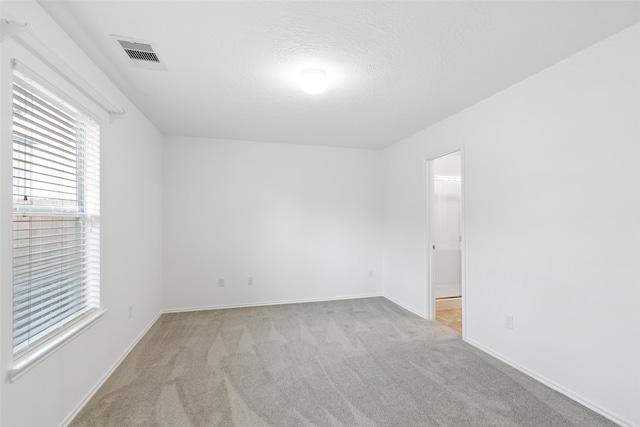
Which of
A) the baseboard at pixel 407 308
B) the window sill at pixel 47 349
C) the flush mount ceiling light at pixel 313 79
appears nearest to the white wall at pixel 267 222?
the baseboard at pixel 407 308

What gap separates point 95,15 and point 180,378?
2.58 meters

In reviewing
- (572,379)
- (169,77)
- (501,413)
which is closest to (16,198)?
(169,77)

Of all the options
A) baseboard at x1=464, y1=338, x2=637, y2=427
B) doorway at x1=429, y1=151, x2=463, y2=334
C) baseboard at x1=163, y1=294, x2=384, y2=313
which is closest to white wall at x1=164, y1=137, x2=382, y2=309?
baseboard at x1=163, y1=294, x2=384, y2=313

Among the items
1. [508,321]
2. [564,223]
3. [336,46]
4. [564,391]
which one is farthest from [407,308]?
[336,46]

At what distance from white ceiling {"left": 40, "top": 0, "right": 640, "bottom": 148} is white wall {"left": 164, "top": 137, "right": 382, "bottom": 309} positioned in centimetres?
120

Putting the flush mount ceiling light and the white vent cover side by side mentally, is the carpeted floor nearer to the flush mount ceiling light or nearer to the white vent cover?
the flush mount ceiling light

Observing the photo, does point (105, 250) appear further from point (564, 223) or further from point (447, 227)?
point (447, 227)

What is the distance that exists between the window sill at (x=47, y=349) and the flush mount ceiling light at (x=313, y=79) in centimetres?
235

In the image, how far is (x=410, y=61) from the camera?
6.79ft

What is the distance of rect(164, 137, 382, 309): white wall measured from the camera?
3980 mm

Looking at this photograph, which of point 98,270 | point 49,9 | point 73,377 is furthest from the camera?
point 98,270

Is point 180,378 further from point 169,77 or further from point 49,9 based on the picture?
point 49,9

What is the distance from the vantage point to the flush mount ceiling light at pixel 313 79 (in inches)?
85.4

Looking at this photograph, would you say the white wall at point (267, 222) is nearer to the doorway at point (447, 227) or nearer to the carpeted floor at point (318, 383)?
the carpeted floor at point (318, 383)
